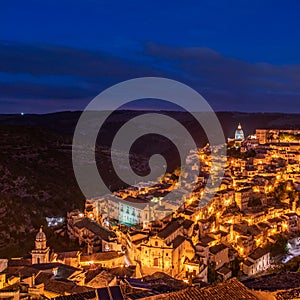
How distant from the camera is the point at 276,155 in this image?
35125 millimetres

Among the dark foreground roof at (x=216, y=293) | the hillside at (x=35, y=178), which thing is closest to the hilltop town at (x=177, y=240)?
the dark foreground roof at (x=216, y=293)

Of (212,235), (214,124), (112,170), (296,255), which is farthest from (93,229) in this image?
(214,124)

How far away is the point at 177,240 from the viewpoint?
17797 mm

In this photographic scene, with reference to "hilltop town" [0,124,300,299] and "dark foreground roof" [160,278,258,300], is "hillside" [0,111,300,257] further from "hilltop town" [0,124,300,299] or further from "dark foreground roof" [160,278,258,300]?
"dark foreground roof" [160,278,258,300]

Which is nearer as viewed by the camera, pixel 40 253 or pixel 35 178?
pixel 40 253

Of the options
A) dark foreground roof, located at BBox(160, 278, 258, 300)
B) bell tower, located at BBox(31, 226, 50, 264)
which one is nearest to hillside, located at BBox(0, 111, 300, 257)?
bell tower, located at BBox(31, 226, 50, 264)

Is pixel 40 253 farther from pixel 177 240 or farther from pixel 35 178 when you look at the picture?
pixel 35 178

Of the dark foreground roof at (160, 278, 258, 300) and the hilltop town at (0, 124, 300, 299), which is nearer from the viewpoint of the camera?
the dark foreground roof at (160, 278, 258, 300)

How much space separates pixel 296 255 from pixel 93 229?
396 inches

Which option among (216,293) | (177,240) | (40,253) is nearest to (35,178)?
(40,253)

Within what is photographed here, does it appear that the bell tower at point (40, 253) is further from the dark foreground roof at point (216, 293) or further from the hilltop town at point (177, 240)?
the dark foreground roof at point (216, 293)

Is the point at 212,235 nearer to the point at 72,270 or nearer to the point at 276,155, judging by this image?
the point at 72,270

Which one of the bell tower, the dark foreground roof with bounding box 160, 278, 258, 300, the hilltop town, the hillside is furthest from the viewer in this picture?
the hillside

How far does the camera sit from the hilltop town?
1225cm
